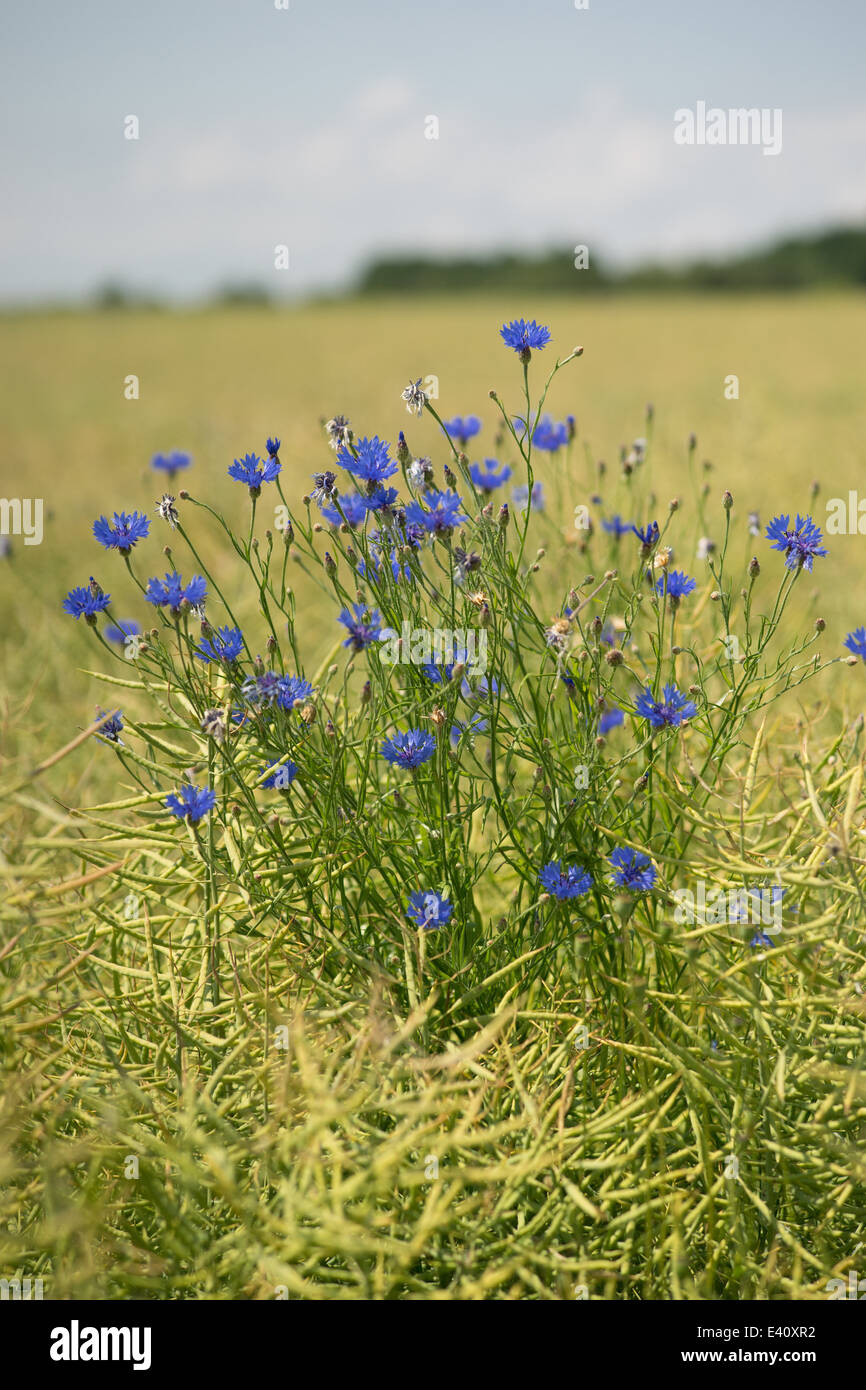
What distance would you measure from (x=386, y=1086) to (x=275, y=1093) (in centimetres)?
14

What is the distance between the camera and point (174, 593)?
144 cm

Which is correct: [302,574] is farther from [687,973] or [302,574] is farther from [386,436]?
[687,973]

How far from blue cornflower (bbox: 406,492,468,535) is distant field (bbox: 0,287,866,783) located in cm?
56

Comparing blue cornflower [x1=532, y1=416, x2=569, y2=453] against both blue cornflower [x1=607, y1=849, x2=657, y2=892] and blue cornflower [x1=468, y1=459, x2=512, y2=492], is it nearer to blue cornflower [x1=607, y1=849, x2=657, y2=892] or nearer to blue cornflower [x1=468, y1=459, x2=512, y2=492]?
blue cornflower [x1=468, y1=459, x2=512, y2=492]

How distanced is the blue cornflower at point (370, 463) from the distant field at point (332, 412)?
1.74 feet

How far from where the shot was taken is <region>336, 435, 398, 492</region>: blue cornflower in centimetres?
140

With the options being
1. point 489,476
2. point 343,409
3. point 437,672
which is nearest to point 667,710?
point 437,672

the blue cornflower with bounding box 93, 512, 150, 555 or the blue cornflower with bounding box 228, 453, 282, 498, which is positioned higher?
the blue cornflower with bounding box 228, 453, 282, 498

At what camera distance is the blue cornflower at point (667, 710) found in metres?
1.41

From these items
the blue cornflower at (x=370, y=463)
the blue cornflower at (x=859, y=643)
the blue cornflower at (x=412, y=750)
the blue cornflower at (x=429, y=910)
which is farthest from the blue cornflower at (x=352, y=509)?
the blue cornflower at (x=859, y=643)

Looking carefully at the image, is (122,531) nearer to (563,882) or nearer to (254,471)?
(254,471)

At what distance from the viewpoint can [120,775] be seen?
8.49ft

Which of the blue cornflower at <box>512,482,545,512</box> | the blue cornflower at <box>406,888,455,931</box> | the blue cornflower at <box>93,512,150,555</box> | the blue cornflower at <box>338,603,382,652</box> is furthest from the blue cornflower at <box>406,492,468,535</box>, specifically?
the blue cornflower at <box>512,482,545,512</box>

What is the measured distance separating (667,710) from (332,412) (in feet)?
19.8
